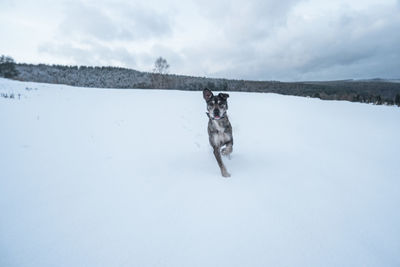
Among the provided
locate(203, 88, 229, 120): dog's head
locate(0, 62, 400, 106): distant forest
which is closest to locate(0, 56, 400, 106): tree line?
locate(0, 62, 400, 106): distant forest

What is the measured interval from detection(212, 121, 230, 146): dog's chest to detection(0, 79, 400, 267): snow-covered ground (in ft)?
1.70

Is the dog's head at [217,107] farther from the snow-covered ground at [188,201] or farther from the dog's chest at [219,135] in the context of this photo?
the snow-covered ground at [188,201]

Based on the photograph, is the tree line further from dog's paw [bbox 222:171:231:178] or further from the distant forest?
dog's paw [bbox 222:171:231:178]

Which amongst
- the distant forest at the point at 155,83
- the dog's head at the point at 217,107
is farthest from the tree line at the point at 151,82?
the dog's head at the point at 217,107

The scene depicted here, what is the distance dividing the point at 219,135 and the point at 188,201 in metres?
1.96

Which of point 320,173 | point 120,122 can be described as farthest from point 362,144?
point 120,122

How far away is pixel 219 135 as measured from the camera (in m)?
4.38

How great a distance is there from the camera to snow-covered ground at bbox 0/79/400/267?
1.87 metres

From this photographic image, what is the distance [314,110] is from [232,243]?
11.5m

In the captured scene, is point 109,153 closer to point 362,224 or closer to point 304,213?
point 304,213

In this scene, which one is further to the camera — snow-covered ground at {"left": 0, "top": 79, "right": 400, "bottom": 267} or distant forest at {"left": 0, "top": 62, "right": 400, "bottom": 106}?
distant forest at {"left": 0, "top": 62, "right": 400, "bottom": 106}

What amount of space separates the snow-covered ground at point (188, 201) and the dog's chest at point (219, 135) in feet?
1.70

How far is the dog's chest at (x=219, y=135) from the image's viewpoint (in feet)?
14.3

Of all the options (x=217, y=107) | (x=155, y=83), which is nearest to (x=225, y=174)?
(x=217, y=107)
